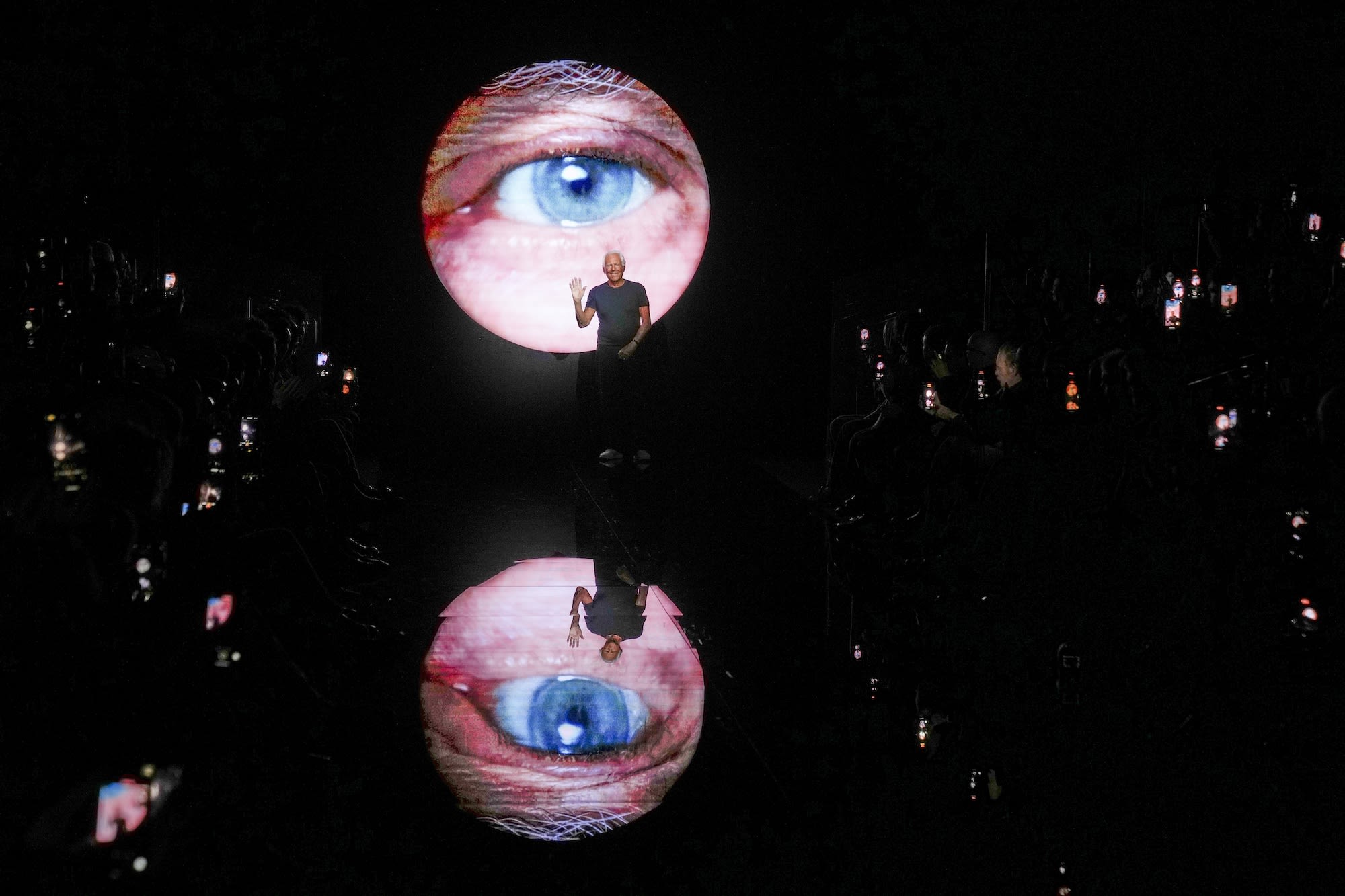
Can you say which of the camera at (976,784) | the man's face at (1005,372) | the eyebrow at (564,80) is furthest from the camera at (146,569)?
the eyebrow at (564,80)

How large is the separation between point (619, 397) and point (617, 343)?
10.7 inches

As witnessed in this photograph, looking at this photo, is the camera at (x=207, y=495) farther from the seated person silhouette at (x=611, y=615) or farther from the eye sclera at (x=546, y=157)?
the eye sclera at (x=546, y=157)

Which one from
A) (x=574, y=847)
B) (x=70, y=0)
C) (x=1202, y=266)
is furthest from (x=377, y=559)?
(x=1202, y=266)

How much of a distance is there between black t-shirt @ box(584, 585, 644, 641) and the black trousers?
315 centimetres

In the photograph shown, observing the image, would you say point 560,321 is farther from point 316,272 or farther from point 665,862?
point 665,862

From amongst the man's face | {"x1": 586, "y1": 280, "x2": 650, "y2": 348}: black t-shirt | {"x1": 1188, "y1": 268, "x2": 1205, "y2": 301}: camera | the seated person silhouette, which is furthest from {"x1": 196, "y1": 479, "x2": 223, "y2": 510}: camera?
{"x1": 586, "y1": 280, "x2": 650, "y2": 348}: black t-shirt

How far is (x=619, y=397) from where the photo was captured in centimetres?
545

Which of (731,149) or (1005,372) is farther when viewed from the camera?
(731,149)

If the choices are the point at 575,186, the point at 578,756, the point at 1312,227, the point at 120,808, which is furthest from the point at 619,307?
the point at 120,808

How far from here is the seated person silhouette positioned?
1843 millimetres

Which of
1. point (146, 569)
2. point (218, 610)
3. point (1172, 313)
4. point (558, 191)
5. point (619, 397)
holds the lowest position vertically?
point (218, 610)

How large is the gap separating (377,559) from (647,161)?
12.1ft

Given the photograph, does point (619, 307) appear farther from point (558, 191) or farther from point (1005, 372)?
point (1005, 372)

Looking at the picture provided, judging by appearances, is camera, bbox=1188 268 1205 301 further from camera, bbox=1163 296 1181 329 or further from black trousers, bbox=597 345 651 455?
black trousers, bbox=597 345 651 455
